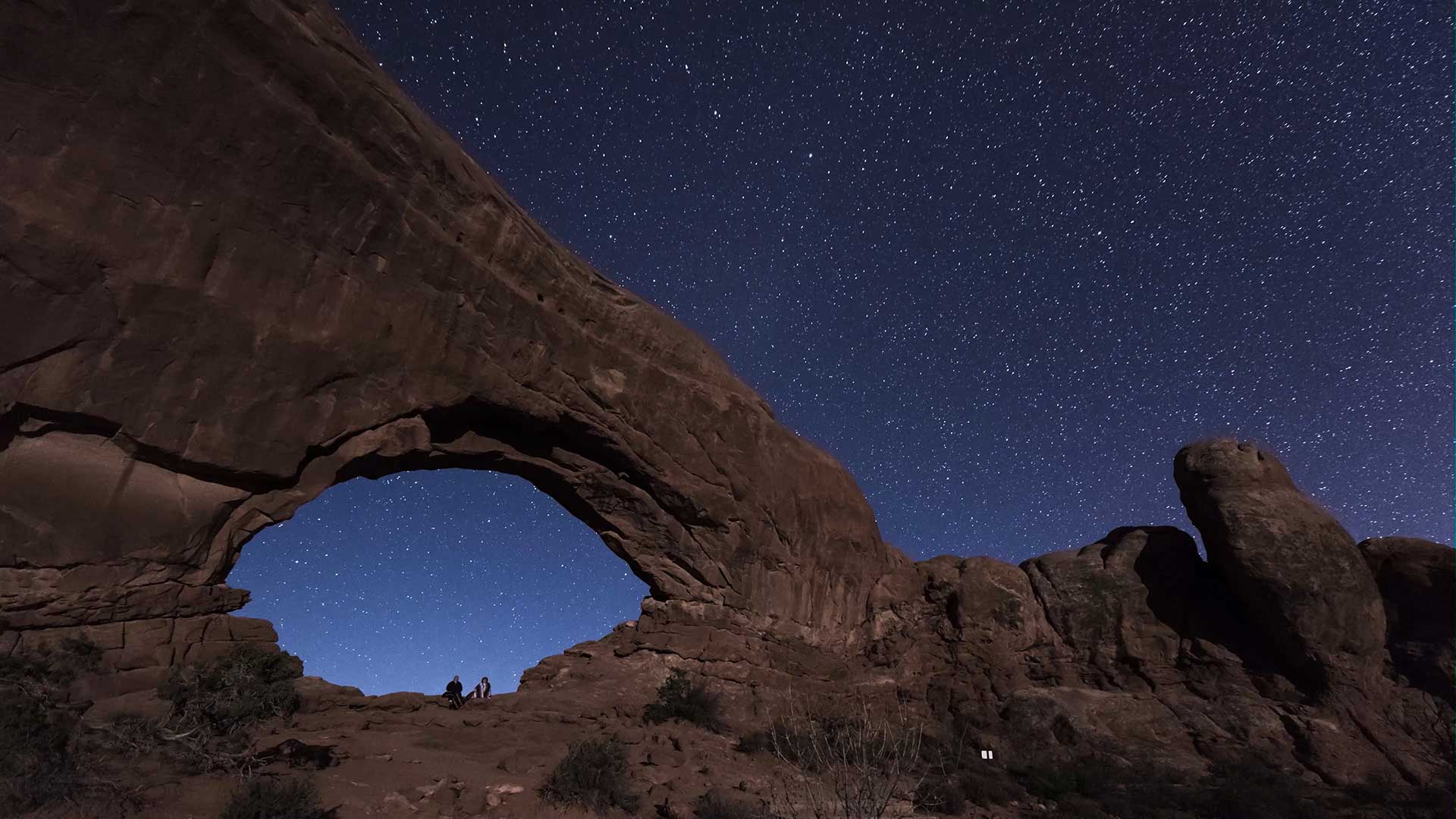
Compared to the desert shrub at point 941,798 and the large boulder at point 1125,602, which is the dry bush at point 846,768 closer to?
the desert shrub at point 941,798

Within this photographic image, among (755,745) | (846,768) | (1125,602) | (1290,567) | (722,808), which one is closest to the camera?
(846,768)

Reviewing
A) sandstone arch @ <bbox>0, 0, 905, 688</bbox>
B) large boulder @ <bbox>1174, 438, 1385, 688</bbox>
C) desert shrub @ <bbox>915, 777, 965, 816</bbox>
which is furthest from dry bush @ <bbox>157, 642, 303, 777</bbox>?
large boulder @ <bbox>1174, 438, 1385, 688</bbox>

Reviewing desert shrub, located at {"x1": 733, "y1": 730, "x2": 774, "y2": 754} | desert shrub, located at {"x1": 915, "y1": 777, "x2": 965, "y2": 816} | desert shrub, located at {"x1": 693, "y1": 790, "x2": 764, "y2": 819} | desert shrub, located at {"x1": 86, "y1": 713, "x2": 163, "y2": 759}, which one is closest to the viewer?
desert shrub, located at {"x1": 86, "y1": 713, "x2": 163, "y2": 759}

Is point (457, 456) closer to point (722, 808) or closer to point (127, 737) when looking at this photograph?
point (127, 737)

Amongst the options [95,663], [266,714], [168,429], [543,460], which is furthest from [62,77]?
[543,460]

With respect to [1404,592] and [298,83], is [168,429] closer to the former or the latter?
[298,83]

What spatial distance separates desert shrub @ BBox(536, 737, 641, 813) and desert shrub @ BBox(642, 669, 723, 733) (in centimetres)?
486

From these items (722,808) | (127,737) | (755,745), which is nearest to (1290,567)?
(755,745)

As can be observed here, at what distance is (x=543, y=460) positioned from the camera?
1944cm

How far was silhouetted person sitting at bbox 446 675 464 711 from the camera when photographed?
16.7 metres

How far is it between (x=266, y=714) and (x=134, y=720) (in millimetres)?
1632

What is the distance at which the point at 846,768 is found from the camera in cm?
718

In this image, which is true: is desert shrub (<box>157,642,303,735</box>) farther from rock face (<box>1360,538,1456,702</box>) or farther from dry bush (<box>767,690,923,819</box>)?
rock face (<box>1360,538,1456,702</box>)

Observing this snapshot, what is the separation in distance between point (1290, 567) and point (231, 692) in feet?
92.3
